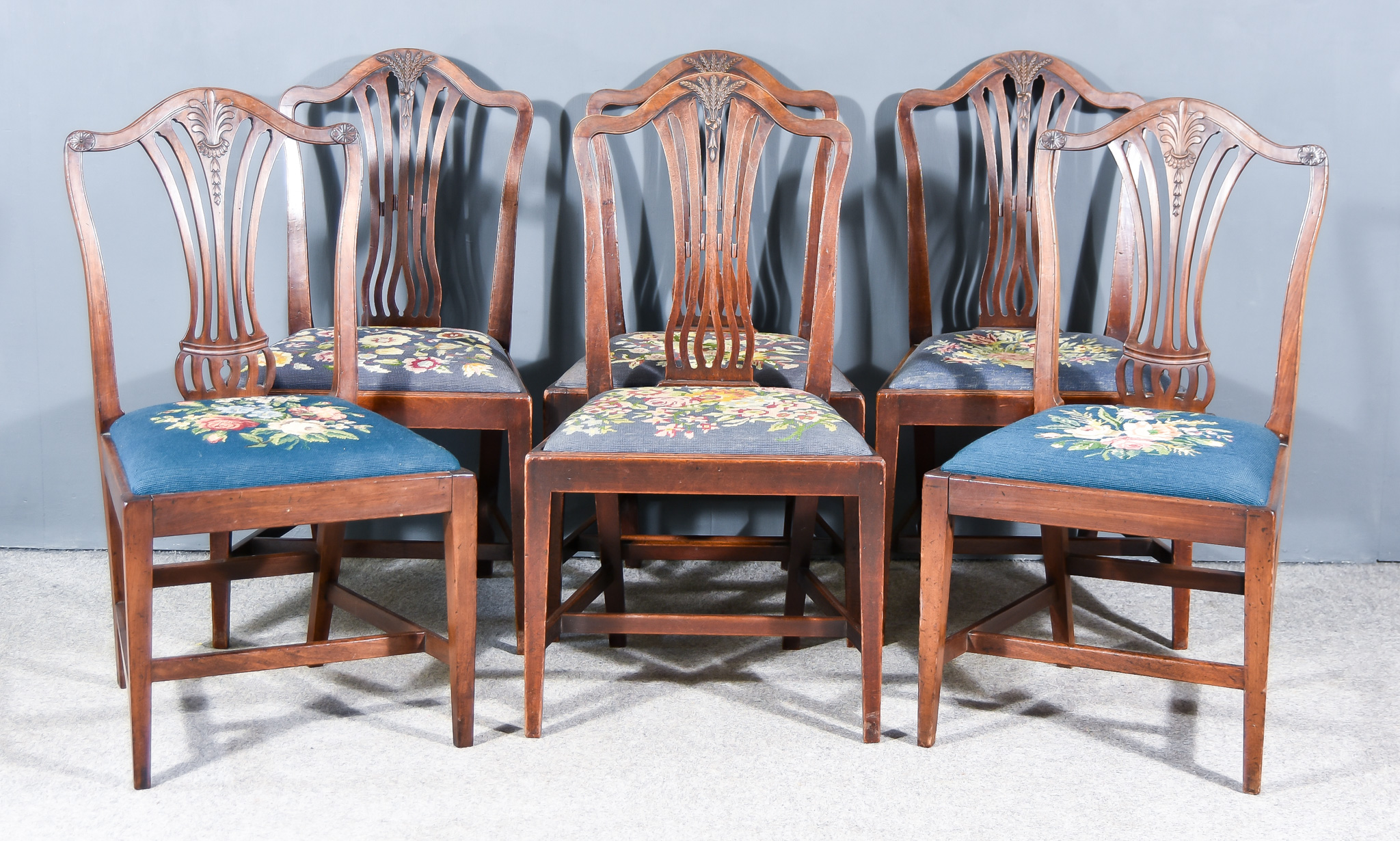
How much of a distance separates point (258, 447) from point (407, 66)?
44.7 inches

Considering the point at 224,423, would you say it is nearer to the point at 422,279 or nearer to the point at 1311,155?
the point at 422,279

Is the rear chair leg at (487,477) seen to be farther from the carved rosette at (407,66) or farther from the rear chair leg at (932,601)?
the rear chair leg at (932,601)

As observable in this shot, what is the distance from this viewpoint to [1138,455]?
160 cm

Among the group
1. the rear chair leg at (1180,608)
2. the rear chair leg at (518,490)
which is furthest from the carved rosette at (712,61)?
the rear chair leg at (1180,608)

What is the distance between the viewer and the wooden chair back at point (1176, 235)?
1765 millimetres

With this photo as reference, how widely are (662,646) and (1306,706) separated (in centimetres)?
109

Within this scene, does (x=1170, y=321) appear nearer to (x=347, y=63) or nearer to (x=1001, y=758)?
(x=1001, y=758)

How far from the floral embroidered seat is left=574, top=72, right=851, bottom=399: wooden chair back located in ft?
0.76

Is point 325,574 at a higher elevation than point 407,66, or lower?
lower

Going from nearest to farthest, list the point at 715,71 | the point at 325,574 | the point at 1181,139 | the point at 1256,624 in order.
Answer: the point at 1256,624 → the point at 1181,139 → the point at 325,574 → the point at 715,71

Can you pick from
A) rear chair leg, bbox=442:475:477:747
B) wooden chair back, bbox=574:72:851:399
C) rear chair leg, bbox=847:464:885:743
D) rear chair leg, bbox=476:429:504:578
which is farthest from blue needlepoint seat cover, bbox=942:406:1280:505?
rear chair leg, bbox=476:429:504:578

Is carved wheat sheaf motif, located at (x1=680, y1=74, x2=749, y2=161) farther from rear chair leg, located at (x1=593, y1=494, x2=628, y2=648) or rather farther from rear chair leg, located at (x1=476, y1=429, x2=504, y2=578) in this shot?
rear chair leg, located at (x1=476, y1=429, x2=504, y2=578)

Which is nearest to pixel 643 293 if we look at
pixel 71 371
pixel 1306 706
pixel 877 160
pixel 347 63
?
pixel 877 160

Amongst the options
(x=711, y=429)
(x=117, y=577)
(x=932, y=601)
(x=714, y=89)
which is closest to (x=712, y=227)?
(x=714, y=89)
